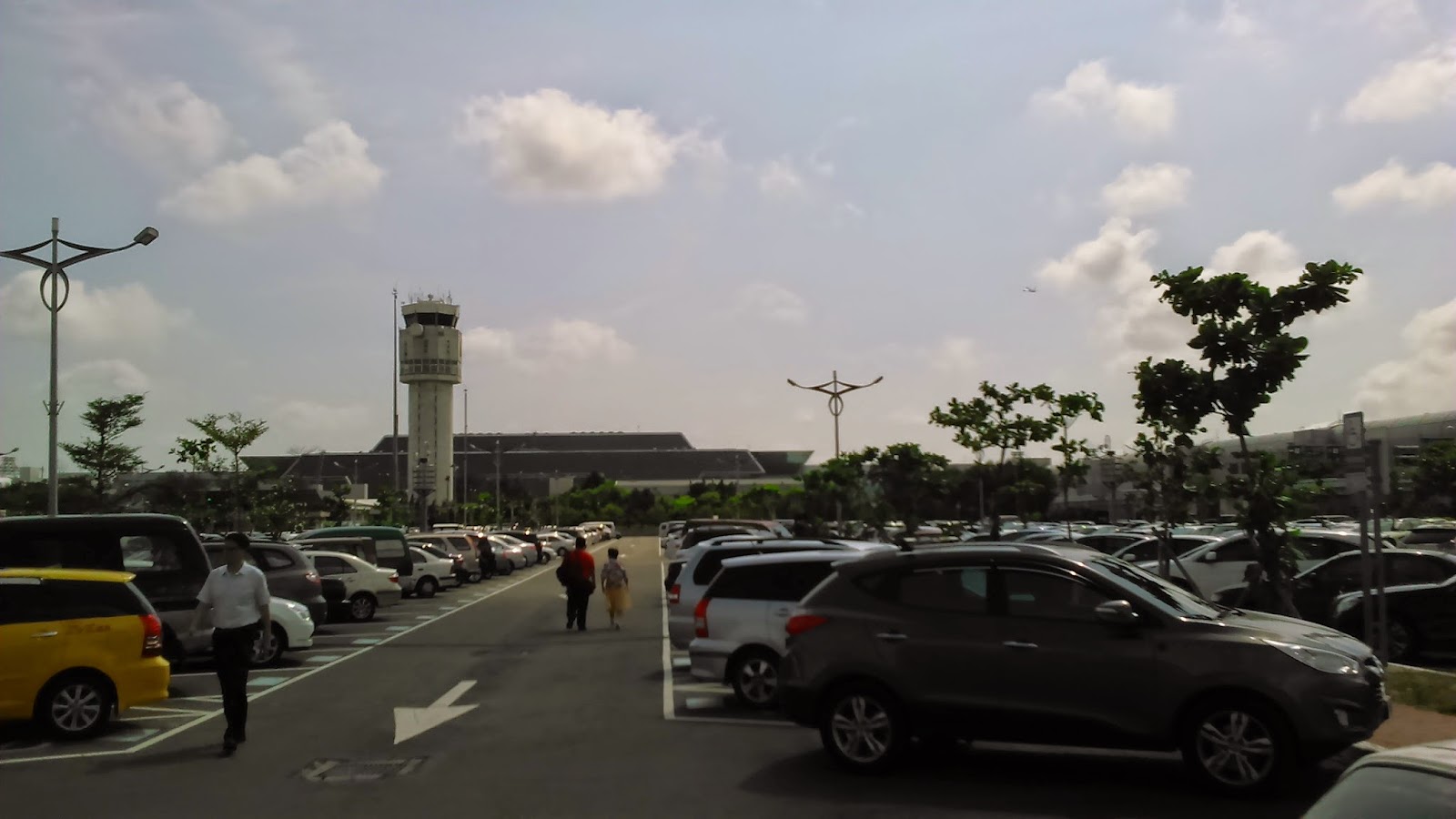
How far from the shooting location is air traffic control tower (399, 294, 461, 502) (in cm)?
13075

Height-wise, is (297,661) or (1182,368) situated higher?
(1182,368)

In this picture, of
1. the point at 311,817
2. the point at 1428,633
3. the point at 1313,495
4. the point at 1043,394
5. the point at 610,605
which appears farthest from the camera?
the point at 1043,394

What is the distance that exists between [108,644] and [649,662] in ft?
26.4

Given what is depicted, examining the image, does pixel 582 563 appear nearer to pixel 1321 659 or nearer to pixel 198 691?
pixel 198 691

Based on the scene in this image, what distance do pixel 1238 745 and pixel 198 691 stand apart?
40.7ft

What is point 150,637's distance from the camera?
1254cm

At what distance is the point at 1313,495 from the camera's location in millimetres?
15695

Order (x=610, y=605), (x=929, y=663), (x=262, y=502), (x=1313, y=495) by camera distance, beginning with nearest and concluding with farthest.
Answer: (x=929, y=663)
(x=1313, y=495)
(x=610, y=605)
(x=262, y=502)

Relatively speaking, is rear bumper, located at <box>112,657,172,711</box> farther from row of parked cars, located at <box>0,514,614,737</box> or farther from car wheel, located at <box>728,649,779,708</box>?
car wheel, located at <box>728,649,779,708</box>

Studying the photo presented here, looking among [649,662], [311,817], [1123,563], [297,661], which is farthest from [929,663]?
[297,661]

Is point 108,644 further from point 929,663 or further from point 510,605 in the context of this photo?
point 510,605

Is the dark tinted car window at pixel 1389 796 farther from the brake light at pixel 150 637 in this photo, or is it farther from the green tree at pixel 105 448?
the green tree at pixel 105 448

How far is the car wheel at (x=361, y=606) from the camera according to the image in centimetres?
2711

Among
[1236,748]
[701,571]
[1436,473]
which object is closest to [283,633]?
[701,571]
